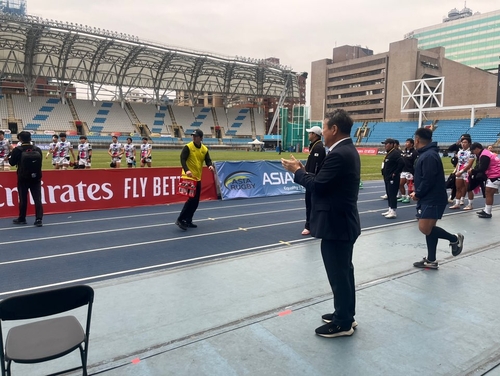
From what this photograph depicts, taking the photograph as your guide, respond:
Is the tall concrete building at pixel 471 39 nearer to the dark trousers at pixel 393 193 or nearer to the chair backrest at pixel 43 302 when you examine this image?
the dark trousers at pixel 393 193

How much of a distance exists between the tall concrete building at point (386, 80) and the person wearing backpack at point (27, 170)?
227 feet

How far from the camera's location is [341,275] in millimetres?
3105

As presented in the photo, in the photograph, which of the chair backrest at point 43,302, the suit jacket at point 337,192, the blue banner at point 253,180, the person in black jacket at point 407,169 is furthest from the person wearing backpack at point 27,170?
the person in black jacket at point 407,169

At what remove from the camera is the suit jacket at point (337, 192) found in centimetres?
294

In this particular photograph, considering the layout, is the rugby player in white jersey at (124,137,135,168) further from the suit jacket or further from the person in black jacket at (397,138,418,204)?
the suit jacket

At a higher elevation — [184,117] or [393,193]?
[184,117]

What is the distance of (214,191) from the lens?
11.9 meters

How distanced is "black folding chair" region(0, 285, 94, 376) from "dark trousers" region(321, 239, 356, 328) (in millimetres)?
1840

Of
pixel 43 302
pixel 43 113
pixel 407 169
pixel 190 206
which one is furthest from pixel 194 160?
pixel 43 113

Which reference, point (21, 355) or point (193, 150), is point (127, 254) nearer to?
point (193, 150)

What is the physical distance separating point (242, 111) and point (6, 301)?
229ft

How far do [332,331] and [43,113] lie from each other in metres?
57.4

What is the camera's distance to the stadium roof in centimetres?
4219

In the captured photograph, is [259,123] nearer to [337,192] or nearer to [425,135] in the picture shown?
[425,135]
